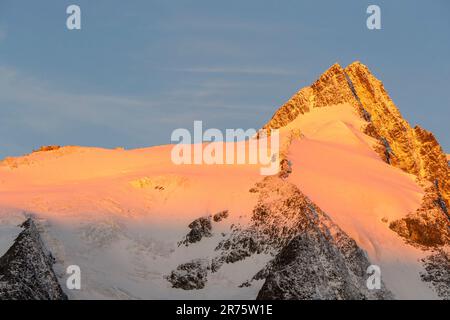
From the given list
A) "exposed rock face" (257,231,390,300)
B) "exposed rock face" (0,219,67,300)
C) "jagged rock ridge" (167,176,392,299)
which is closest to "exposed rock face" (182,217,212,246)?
"jagged rock ridge" (167,176,392,299)

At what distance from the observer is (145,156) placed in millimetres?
193875

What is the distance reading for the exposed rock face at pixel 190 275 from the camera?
6097 inches

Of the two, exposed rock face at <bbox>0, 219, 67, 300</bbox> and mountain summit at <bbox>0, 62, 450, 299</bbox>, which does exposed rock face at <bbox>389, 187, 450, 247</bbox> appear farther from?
exposed rock face at <bbox>0, 219, 67, 300</bbox>

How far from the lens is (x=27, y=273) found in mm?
141375

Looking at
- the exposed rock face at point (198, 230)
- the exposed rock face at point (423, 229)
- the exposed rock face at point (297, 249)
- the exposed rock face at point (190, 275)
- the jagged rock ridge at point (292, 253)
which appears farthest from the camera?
the exposed rock face at point (423, 229)

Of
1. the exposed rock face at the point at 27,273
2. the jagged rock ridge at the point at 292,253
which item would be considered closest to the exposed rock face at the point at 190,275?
the jagged rock ridge at the point at 292,253

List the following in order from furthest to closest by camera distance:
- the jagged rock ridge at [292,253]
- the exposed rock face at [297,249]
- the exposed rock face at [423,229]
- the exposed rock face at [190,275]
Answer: the exposed rock face at [423,229] → the exposed rock face at [190,275] → the jagged rock ridge at [292,253] → the exposed rock face at [297,249]

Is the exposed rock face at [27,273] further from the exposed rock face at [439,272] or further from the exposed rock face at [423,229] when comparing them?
the exposed rock face at [423,229]

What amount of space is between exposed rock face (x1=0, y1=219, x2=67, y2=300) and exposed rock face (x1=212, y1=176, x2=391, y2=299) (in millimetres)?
22662

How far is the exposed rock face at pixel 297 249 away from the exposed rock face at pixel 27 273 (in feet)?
74.3

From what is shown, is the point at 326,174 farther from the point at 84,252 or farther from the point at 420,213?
the point at 84,252

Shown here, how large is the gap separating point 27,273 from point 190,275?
23.3m
